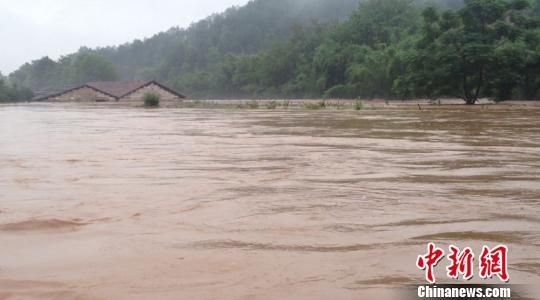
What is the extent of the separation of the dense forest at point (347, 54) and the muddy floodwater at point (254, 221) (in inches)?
995

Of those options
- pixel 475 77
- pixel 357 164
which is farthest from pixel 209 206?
pixel 475 77

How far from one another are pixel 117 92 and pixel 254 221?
50397 mm

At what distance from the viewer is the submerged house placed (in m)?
51.6

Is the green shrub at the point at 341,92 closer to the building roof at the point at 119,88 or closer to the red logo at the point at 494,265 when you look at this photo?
the building roof at the point at 119,88

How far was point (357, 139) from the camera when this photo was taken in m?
10.3

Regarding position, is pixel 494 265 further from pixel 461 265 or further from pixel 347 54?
Result: pixel 347 54

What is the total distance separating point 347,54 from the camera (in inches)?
2393

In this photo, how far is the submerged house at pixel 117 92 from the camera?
5156cm

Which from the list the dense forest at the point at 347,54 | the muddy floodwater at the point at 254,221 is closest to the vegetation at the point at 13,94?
the dense forest at the point at 347,54

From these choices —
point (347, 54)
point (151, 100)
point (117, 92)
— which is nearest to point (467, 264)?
point (151, 100)

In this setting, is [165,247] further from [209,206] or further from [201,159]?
[201,159]

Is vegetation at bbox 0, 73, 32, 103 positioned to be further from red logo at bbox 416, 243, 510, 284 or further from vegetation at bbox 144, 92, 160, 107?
red logo at bbox 416, 243, 510, 284

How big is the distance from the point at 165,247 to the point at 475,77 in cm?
3153

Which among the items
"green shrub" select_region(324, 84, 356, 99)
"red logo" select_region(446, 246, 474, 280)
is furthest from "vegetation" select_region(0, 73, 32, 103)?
"red logo" select_region(446, 246, 474, 280)
